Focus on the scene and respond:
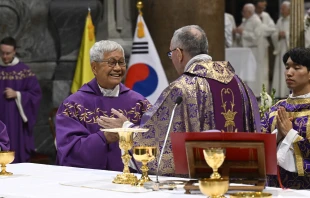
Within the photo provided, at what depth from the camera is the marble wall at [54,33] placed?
37.5ft

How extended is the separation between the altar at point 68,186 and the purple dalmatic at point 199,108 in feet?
1.25

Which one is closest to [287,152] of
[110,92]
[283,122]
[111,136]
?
[283,122]

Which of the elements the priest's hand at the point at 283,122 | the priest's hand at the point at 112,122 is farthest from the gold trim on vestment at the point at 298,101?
the priest's hand at the point at 112,122

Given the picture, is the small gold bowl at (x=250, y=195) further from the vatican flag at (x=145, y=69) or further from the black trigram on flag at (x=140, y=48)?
the black trigram on flag at (x=140, y=48)

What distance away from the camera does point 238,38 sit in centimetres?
1748

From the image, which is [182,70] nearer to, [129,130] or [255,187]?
[129,130]

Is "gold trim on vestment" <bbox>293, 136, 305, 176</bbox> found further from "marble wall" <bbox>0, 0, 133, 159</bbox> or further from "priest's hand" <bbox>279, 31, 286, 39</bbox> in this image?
"priest's hand" <bbox>279, 31, 286, 39</bbox>

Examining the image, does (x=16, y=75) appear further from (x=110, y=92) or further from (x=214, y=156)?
(x=214, y=156)

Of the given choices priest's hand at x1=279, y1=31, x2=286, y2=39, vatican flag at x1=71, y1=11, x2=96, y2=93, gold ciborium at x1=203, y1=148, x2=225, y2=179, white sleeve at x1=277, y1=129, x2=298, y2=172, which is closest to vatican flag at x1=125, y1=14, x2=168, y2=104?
vatican flag at x1=71, y1=11, x2=96, y2=93

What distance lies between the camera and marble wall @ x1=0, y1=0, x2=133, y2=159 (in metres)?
11.4

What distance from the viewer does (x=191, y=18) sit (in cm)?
1020

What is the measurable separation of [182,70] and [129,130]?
35.3 inches

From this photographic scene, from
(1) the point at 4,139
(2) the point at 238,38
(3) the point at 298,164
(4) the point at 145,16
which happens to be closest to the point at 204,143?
(3) the point at 298,164

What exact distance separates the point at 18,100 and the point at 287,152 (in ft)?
17.5
